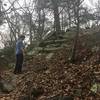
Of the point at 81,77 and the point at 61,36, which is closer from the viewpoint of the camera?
the point at 81,77

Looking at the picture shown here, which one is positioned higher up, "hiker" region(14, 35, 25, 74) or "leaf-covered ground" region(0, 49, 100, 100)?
"hiker" region(14, 35, 25, 74)

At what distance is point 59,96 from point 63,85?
2.87 ft

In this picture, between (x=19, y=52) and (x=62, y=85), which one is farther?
(x=19, y=52)

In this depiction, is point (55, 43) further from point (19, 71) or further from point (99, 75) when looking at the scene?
point (99, 75)

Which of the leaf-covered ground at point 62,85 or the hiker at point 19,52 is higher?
the hiker at point 19,52

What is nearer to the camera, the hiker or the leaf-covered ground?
the leaf-covered ground

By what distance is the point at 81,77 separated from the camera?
7.46m

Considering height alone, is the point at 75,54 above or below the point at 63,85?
above

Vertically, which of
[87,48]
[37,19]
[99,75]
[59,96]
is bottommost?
[59,96]

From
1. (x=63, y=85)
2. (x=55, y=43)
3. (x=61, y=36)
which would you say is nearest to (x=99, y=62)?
(x=63, y=85)

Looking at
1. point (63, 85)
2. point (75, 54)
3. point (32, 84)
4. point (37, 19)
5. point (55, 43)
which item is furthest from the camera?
point (37, 19)

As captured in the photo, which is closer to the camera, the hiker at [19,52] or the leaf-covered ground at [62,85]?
the leaf-covered ground at [62,85]

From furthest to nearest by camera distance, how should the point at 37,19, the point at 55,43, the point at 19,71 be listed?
the point at 37,19 < the point at 55,43 < the point at 19,71

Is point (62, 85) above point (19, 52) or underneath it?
underneath
